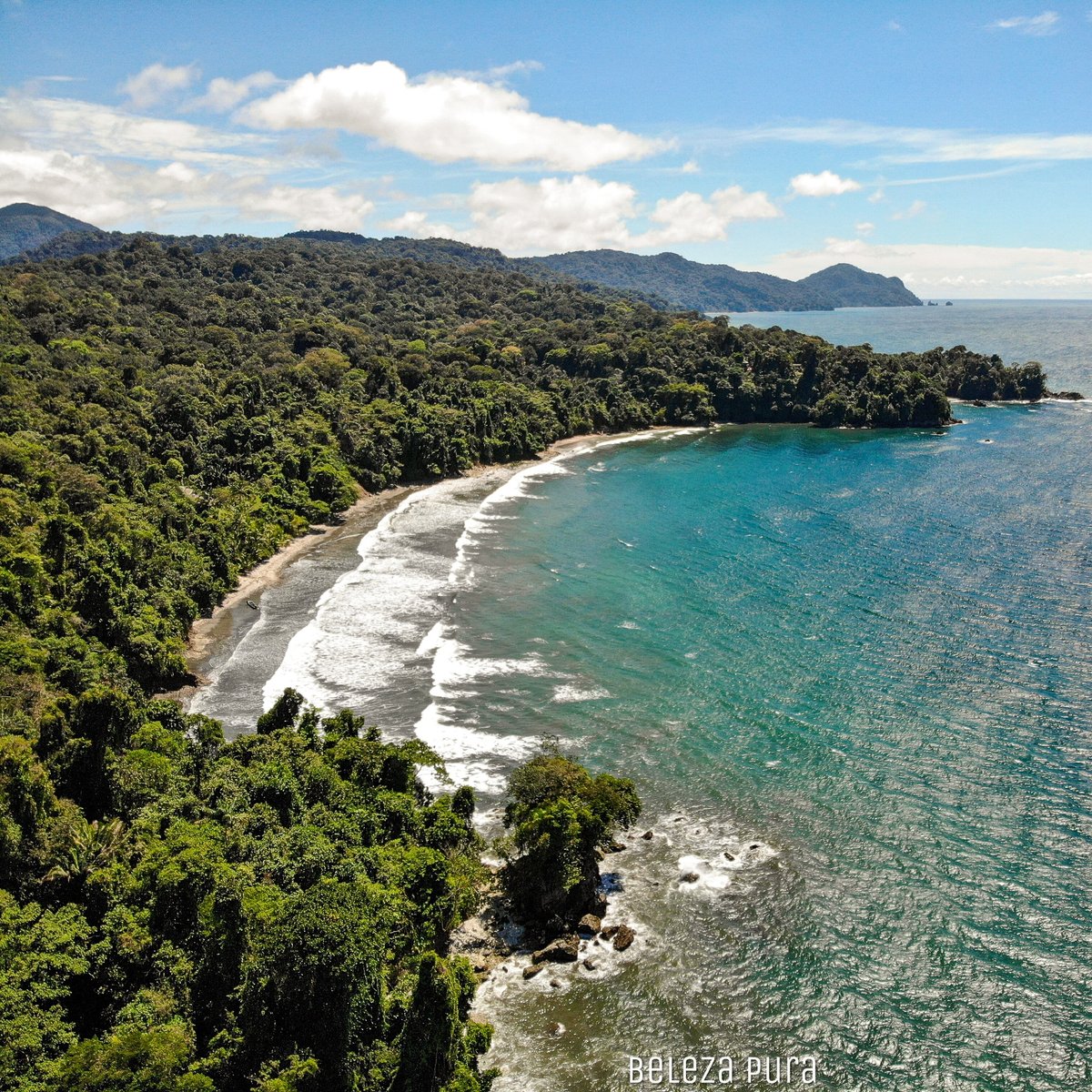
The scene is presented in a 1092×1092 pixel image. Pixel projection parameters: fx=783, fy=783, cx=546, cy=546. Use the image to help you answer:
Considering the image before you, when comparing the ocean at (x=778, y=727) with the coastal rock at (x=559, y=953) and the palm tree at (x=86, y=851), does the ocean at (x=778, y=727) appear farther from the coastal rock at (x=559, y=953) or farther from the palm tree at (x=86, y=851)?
the palm tree at (x=86, y=851)

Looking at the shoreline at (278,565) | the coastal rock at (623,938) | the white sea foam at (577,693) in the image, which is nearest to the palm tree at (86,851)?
the shoreline at (278,565)

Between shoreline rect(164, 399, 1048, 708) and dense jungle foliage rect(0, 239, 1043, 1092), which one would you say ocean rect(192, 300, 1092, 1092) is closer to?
shoreline rect(164, 399, 1048, 708)

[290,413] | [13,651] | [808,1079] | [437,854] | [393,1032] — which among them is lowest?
[808,1079]

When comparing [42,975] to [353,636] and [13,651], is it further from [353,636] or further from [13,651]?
[353,636]

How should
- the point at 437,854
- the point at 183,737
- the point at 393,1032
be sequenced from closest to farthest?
the point at 393,1032 < the point at 437,854 < the point at 183,737

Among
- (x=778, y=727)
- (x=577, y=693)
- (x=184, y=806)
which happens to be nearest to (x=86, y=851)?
(x=184, y=806)

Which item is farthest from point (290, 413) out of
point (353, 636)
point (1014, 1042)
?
point (1014, 1042)

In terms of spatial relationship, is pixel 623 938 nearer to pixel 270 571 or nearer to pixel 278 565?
pixel 270 571
